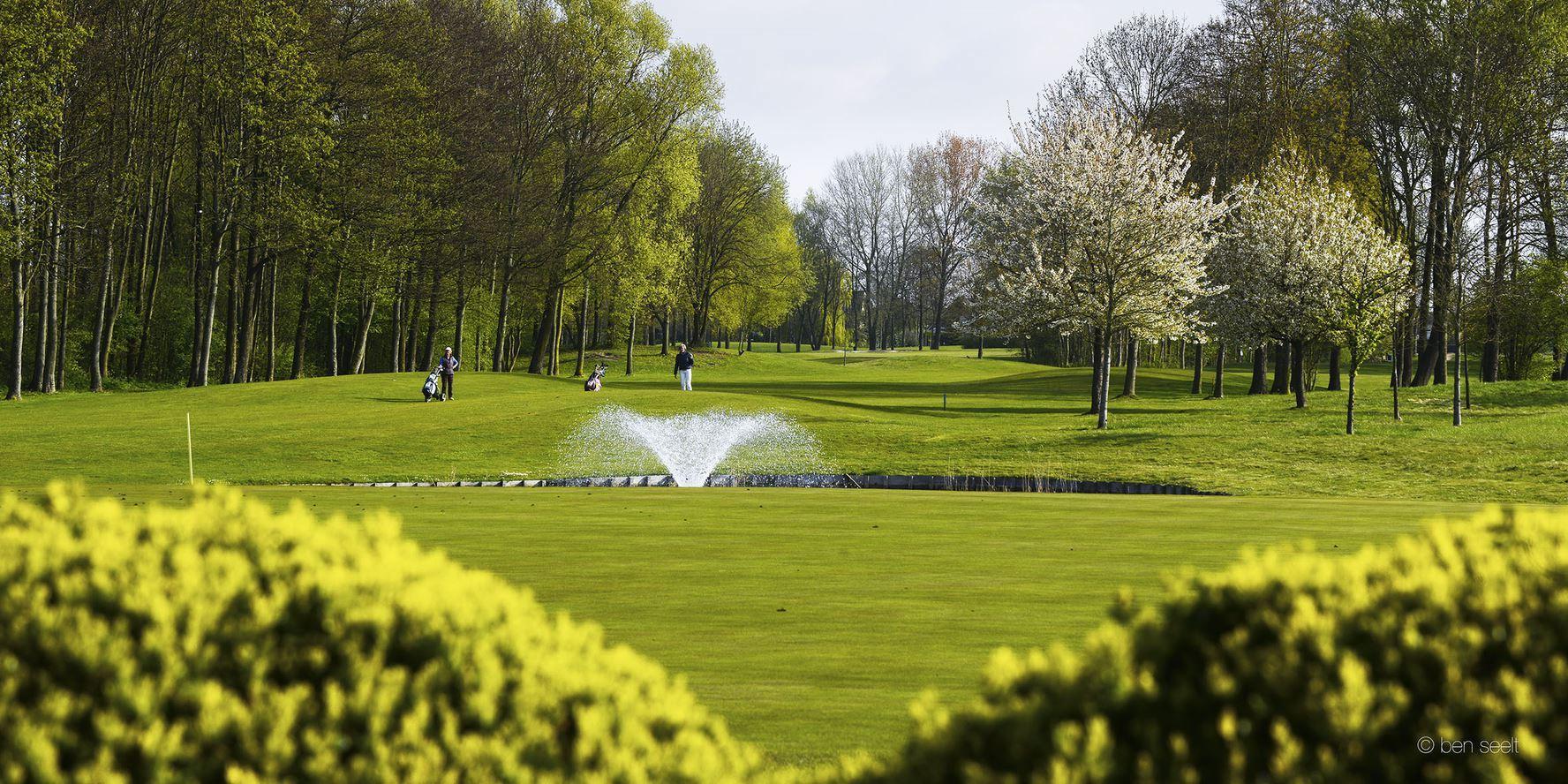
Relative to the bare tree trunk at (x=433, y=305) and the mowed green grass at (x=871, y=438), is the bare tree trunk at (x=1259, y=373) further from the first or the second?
the bare tree trunk at (x=433, y=305)

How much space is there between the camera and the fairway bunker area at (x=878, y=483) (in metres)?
30.2

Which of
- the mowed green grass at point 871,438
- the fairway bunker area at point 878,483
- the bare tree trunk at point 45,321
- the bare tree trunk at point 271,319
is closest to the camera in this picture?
the fairway bunker area at point 878,483

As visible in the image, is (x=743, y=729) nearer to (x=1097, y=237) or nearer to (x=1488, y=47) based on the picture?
(x=1097, y=237)

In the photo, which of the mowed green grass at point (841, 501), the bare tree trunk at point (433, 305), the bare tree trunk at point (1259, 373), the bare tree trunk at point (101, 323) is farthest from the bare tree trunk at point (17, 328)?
the bare tree trunk at point (1259, 373)

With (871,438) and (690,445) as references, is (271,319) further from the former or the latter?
(871,438)

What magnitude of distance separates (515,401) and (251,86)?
59.5 ft

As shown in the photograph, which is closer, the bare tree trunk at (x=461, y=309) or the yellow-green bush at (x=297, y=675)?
the yellow-green bush at (x=297, y=675)

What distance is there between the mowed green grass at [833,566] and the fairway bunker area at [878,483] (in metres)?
6.17

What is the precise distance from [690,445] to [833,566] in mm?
24477

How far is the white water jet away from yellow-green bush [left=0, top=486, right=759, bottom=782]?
27.1 m

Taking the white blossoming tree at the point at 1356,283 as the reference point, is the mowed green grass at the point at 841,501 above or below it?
below

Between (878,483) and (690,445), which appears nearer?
(878,483)

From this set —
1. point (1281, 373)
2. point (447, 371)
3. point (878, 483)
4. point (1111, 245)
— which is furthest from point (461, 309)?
point (1281, 373)

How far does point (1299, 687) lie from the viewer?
332cm
